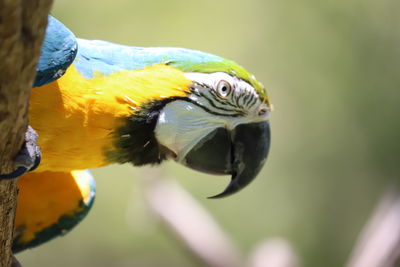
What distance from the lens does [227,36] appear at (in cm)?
554

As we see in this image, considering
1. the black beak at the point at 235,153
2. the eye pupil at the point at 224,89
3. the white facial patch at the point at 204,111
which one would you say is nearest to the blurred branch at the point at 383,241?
the black beak at the point at 235,153

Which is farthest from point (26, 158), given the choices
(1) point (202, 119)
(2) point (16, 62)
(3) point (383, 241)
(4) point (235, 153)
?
(3) point (383, 241)

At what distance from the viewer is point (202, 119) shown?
5.45ft

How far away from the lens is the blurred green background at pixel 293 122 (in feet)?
17.3

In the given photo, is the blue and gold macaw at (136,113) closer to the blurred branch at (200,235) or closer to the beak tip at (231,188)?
the beak tip at (231,188)

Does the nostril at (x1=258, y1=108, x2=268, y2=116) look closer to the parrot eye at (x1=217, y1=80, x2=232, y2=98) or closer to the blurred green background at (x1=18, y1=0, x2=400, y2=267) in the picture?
the parrot eye at (x1=217, y1=80, x2=232, y2=98)

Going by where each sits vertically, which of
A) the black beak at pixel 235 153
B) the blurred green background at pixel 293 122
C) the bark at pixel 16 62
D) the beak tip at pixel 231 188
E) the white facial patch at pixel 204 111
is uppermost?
the bark at pixel 16 62

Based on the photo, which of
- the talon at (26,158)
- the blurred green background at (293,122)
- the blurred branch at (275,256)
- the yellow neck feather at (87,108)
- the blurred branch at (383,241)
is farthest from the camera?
the blurred green background at (293,122)

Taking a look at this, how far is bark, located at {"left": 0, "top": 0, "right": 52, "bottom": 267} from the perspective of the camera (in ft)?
3.01

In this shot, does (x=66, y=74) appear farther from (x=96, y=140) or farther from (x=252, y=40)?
(x=252, y=40)

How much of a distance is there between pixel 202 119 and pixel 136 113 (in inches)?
7.9

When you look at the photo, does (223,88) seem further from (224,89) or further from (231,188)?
(231,188)

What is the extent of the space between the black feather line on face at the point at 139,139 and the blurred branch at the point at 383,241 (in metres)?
1.50

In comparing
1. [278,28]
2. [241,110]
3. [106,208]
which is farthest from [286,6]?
[241,110]
